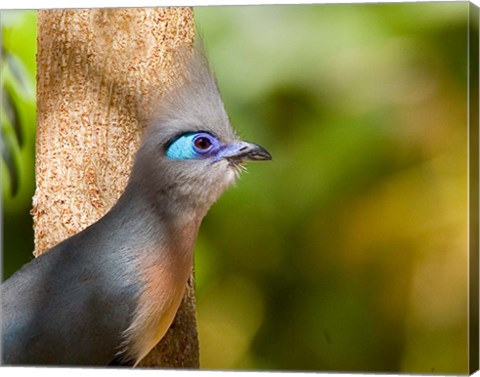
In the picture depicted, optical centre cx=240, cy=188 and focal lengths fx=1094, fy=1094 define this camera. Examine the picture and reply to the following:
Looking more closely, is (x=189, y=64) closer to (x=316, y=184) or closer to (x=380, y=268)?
(x=316, y=184)

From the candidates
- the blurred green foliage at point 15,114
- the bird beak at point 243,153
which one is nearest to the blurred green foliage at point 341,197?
the bird beak at point 243,153

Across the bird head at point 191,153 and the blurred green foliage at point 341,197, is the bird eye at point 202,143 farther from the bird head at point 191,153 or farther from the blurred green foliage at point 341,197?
the blurred green foliage at point 341,197

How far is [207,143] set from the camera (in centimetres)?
394

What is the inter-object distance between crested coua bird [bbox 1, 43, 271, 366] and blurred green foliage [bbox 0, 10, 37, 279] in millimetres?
313

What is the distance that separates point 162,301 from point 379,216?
35.1 inches

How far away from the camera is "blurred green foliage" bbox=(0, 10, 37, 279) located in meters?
4.30

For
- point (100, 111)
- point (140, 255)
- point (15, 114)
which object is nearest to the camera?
point (140, 255)

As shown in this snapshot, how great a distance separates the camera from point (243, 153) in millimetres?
3924

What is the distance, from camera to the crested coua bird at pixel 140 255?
3.82m

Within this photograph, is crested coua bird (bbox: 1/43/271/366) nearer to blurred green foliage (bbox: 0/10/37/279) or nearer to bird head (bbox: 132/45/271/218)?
bird head (bbox: 132/45/271/218)

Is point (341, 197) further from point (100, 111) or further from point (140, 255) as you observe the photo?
point (100, 111)

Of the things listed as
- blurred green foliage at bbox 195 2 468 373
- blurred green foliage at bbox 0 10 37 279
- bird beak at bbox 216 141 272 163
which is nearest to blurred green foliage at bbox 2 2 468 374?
blurred green foliage at bbox 195 2 468 373

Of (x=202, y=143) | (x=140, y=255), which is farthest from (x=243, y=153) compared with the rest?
(x=140, y=255)

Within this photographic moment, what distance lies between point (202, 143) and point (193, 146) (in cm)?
4
